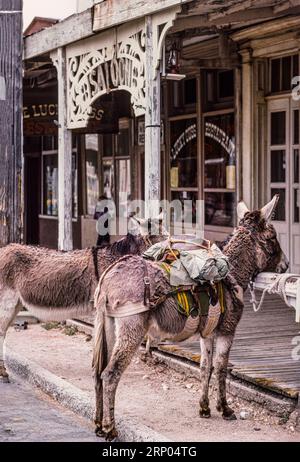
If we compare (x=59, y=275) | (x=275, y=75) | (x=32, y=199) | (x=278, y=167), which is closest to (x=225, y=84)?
(x=275, y=75)

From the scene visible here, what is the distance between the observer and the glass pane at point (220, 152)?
15.1 meters

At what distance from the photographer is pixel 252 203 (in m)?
14.5

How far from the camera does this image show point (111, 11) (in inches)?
464

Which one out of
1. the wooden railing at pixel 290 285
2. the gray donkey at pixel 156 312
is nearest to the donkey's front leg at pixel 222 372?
the gray donkey at pixel 156 312

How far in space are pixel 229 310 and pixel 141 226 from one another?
6.14 ft

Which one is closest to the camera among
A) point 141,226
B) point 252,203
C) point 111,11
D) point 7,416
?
point 7,416

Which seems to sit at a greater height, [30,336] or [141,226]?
[141,226]

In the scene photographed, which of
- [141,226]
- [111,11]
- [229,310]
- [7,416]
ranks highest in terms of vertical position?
[111,11]

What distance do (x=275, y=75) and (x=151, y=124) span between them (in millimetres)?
4094

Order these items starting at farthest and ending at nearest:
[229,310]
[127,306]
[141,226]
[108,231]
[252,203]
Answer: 1. [108,231]
2. [252,203]
3. [141,226]
4. [229,310]
5. [127,306]

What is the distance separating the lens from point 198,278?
7.73 meters

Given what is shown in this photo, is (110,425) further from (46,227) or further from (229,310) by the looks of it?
(46,227)

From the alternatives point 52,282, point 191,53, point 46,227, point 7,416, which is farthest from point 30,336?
point 46,227

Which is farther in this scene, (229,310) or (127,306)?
(229,310)
